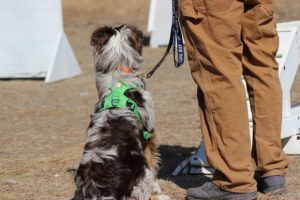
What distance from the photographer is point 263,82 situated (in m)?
4.34

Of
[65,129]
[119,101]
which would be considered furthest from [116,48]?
[65,129]

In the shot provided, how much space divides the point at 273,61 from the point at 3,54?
7.38 meters

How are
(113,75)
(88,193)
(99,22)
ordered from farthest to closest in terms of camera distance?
(99,22) < (113,75) < (88,193)

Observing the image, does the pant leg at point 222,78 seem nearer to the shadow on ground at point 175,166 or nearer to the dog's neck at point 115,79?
the dog's neck at point 115,79

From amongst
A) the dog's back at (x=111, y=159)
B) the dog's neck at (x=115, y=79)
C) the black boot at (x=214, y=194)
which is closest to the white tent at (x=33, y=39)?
the dog's neck at (x=115, y=79)

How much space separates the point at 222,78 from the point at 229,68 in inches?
3.1

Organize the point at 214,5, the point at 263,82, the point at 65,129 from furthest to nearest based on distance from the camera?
1. the point at 65,129
2. the point at 263,82
3. the point at 214,5

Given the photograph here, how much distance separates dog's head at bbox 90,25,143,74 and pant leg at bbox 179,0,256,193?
706 mm

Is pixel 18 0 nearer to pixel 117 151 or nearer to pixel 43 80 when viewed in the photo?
pixel 43 80

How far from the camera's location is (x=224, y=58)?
13.2 ft

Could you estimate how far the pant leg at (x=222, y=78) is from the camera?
3994 millimetres

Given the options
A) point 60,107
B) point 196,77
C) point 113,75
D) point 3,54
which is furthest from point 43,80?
point 196,77

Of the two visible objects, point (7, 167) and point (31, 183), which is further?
point (7, 167)

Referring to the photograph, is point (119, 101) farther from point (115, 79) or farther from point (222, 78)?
point (222, 78)
